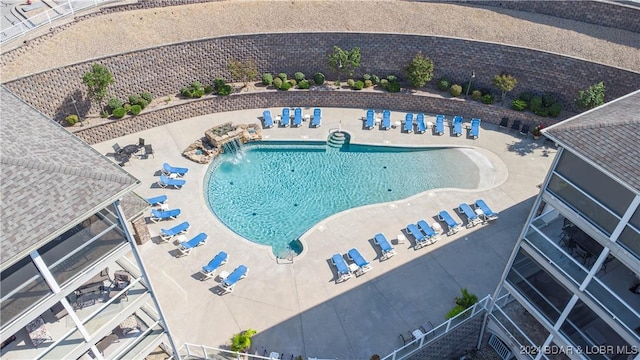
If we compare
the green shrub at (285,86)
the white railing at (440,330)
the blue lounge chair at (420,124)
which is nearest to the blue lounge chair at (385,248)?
the white railing at (440,330)

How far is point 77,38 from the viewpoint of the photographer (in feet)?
96.0

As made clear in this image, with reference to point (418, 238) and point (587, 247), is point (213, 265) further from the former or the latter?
point (587, 247)

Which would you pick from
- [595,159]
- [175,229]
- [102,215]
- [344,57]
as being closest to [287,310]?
[175,229]

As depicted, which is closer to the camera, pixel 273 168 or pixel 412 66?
pixel 273 168

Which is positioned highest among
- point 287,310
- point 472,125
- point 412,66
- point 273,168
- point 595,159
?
point 595,159

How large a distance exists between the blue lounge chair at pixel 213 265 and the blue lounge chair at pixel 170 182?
6.09 m

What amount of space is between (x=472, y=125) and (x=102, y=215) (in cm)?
2419

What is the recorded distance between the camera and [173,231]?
76.4 feet

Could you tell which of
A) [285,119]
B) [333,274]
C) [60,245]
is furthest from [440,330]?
[285,119]

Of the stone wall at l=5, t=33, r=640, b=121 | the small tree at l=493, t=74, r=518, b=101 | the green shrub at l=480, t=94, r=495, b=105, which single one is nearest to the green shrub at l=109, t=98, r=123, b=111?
the stone wall at l=5, t=33, r=640, b=121

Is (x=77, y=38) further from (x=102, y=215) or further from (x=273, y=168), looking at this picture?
(x=102, y=215)

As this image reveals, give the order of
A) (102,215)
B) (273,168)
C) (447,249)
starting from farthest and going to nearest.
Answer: (273,168), (447,249), (102,215)

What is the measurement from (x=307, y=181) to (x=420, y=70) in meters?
11.3

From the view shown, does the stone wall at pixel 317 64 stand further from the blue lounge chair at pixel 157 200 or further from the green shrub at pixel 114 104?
the blue lounge chair at pixel 157 200
